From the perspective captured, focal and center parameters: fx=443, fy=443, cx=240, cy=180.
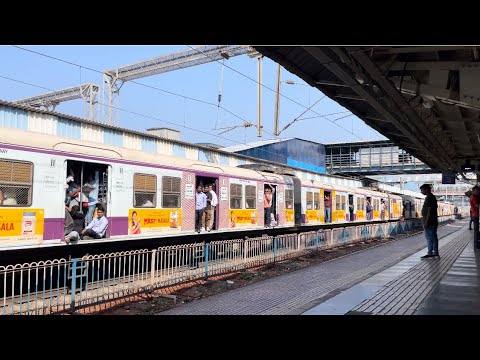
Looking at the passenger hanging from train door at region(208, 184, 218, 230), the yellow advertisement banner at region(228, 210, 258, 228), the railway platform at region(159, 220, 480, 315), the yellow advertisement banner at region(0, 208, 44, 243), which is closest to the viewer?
the railway platform at region(159, 220, 480, 315)

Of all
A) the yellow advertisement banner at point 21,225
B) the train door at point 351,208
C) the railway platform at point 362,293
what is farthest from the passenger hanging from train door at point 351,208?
the yellow advertisement banner at point 21,225

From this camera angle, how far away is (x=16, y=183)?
8.65m

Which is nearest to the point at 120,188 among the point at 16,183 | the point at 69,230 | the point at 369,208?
the point at 69,230

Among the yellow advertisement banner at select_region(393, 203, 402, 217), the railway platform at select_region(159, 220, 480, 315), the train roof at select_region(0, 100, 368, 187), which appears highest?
the train roof at select_region(0, 100, 368, 187)

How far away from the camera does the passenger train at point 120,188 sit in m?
8.68

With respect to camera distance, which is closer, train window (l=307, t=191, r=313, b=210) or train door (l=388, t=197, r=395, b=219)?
train window (l=307, t=191, r=313, b=210)

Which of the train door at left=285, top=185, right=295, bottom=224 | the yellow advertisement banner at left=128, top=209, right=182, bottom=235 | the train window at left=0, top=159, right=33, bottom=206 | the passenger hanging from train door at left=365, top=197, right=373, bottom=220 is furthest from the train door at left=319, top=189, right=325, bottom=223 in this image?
the train window at left=0, top=159, right=33, bottom=206

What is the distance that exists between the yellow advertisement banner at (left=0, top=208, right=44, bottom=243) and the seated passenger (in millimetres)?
1250

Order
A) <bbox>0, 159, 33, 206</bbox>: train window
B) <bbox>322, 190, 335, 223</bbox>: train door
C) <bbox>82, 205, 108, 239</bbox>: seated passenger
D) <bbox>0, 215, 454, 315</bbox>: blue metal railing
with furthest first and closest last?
<bbox>322, 190, 335, 223</bbox>: train door < <bbox>82, 205, 108, 239</bbox>: seated passenger < <bbox>0, 159, 33, 206</bbox>: train window < <bbox>0, 215, 454, 315</bbox>: blue metal railing

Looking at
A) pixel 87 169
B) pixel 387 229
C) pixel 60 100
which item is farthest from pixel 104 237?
pixel 60 100

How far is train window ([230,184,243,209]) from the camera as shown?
15.7 m

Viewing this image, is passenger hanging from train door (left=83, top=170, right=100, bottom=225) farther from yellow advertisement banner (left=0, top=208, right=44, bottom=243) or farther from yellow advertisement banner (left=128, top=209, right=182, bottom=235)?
yellow advertisement banner (left=0, top=208, right=44, bottom=243)
